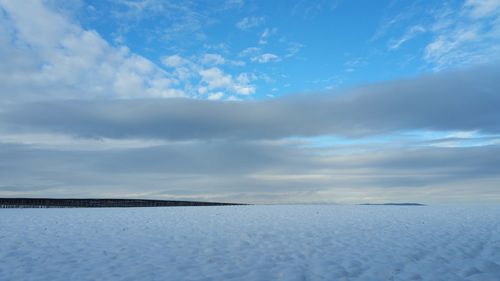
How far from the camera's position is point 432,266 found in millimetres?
14719

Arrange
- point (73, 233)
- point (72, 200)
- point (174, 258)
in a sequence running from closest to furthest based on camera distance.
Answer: point (174, 258), point (73, 233), point (72, 200)

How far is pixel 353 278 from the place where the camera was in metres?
12.8

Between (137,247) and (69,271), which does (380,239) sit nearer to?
(137,247)

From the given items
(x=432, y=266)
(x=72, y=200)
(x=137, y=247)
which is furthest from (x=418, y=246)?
(x=72, y=200)

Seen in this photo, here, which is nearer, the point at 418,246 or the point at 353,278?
the point at 353,278

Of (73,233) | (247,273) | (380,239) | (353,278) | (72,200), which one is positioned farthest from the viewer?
(72,200)

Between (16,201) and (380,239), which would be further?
(16,201)

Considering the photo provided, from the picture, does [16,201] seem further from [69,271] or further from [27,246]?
[69,271]

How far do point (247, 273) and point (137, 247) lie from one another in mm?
8142

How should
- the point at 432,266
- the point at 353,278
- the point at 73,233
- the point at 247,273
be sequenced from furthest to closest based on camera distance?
the point at 73,233 → the point at 432,266 → the point at 247,273 → the point at 353,278

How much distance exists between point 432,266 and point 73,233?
21619mm

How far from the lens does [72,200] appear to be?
10256 centimetres

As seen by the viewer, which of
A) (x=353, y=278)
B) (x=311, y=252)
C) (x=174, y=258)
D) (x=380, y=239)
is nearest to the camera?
(x=353, y=278)

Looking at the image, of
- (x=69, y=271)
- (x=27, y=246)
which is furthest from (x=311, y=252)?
(x=27, y=246)
